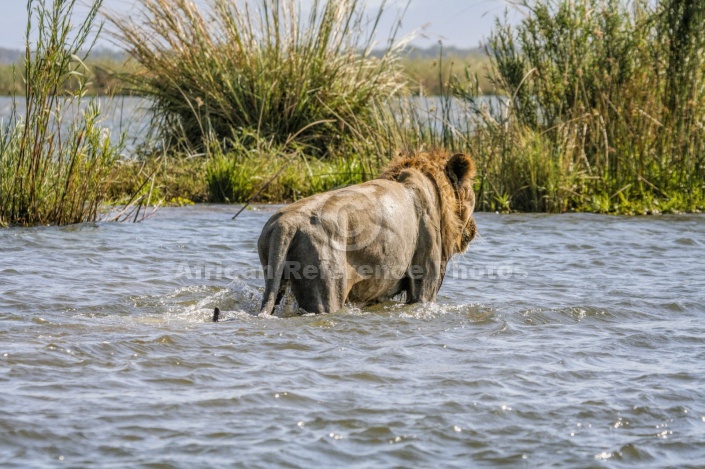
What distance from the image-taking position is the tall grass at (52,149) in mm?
8766

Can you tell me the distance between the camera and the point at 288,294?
5.84 metres

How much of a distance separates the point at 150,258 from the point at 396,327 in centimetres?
321

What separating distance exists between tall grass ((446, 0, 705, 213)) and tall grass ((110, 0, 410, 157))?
2.70m

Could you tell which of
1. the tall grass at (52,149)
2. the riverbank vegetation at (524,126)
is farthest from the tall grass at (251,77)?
the tall grass at (52,149)

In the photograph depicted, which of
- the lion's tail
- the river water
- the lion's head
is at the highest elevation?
the lion's head

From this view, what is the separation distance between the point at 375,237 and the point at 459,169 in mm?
1339

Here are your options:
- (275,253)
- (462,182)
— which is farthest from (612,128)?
(275,253)

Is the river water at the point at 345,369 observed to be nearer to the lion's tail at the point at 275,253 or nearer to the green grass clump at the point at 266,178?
the lion's tail at the point at 275,253

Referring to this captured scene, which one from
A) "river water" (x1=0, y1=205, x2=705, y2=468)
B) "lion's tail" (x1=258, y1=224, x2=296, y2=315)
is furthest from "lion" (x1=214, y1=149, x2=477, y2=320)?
"river water" (x1=0, y1=205, x2=705, y2=468)

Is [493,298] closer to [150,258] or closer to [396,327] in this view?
[396,327]

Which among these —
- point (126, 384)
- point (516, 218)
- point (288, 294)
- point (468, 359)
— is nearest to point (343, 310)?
point (288, 294)

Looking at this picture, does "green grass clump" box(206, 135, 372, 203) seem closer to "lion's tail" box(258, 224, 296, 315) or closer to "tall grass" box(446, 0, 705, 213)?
"tall grass" box(446, 0, 705, 213)

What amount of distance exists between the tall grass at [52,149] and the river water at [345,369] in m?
0.67

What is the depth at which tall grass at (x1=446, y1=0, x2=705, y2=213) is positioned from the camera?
11258 millimetres
